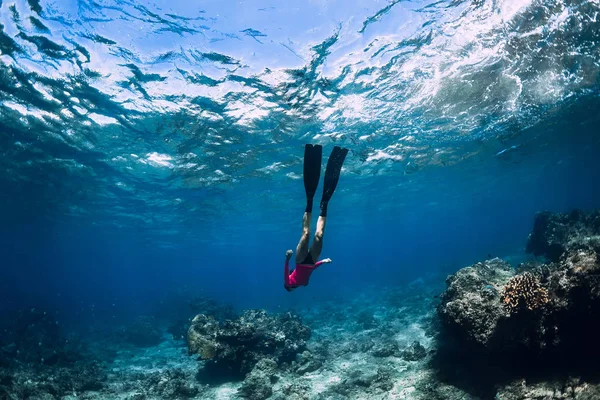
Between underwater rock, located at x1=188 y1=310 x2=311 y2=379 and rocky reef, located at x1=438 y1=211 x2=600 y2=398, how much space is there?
7286mm

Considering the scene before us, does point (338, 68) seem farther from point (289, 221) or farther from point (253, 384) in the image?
point (289, 221)

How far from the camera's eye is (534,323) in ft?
19.0

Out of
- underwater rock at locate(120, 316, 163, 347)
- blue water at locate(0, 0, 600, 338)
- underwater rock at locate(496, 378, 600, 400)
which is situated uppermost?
blue water at locate(0, 0, 600, 338)

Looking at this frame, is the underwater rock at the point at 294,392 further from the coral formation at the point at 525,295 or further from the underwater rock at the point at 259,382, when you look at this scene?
the coral formation at the point at 525,295

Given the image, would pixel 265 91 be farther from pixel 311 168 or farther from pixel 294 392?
pixel 294 392

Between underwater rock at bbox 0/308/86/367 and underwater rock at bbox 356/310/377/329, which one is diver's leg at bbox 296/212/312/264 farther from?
underwater rock at bbox 0/308/86/367

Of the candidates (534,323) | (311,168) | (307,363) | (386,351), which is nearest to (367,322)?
(386,351)

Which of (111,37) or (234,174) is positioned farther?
(234,174)

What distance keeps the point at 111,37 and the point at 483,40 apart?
13.5 m

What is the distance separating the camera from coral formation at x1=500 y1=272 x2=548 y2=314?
226 inches

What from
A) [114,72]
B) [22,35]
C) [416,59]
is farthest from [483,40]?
[22,35]

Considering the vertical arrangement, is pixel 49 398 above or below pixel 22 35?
below

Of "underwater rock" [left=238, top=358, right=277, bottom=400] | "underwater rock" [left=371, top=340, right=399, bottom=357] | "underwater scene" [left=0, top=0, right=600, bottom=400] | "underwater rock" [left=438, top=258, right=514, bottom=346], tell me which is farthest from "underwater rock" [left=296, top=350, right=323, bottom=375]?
"underwater rock" [left=438, top=258, right=514, bottom=346]

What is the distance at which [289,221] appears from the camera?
1900 inches
